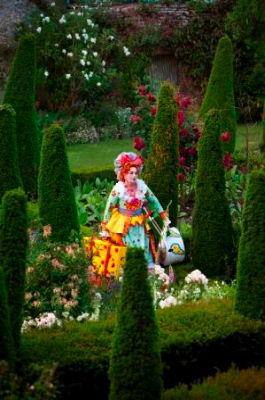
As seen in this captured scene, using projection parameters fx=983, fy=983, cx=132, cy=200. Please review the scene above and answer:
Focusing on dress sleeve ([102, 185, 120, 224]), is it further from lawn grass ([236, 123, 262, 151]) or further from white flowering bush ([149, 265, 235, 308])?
lawn grass ([236, 123, 262, 151])

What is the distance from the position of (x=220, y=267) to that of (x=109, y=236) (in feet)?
4.26

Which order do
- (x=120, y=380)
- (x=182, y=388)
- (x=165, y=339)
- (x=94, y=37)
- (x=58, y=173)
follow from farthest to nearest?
(x=94, y=37), (x=58, y=173), (x=165, y=339), (x=182, y=388), (x=120, y=380)

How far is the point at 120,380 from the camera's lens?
6.14 metres

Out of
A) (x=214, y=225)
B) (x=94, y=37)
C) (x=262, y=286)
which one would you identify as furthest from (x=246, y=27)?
(x=262, y=286)

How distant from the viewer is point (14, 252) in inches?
257

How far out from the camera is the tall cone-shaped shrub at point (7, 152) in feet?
40.1

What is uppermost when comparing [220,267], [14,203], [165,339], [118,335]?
[14,203]

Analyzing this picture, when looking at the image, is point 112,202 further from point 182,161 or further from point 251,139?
point 251,139

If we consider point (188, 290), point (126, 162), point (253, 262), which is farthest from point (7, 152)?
point (253, 262)

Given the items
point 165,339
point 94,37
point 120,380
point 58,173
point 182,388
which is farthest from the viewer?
point 94,37

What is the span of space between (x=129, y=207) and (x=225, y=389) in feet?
15.6

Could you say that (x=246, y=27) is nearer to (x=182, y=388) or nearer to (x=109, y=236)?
(x=109, y=236)

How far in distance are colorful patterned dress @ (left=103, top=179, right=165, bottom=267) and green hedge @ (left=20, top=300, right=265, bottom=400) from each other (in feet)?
9.99

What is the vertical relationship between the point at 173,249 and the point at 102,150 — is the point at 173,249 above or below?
above
